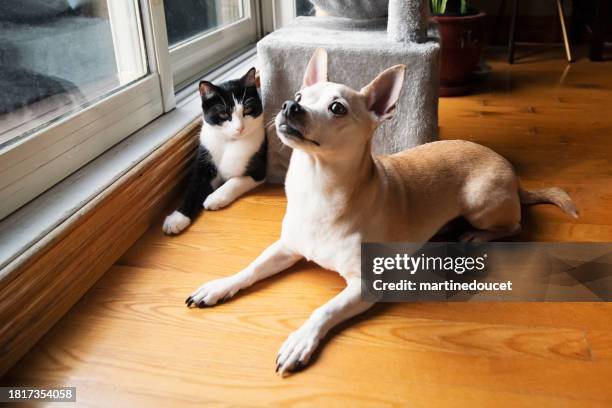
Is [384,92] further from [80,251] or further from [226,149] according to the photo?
[80,251]

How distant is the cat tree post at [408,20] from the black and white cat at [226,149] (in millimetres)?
447

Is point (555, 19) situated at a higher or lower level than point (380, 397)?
higher

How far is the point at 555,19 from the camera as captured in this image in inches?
129

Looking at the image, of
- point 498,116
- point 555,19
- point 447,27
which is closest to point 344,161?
point 498,116

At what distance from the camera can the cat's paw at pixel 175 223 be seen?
1497mm

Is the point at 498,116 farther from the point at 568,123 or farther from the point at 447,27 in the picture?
the point at 447,27

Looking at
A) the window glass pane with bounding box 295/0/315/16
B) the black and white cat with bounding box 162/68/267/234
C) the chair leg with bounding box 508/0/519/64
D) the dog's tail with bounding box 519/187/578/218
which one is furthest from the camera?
the chair leg with bounding box 508/0/519/64

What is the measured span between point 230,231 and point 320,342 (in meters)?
0.52

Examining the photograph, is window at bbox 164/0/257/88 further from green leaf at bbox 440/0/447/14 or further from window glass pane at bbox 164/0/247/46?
green leaf at bbox 440/0/447/14

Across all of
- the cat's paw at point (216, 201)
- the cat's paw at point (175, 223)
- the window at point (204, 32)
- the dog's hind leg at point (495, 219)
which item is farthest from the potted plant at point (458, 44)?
the cat's paw at point (175, 223)

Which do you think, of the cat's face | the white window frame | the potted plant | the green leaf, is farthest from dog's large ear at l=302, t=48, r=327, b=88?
the green leaf

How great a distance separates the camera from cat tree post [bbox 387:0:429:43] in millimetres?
1571

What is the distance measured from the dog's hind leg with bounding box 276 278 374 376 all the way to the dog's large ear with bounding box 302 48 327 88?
46cm

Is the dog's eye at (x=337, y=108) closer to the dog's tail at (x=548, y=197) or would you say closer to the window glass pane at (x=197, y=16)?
the dog's tail at (x=548, y=197)
